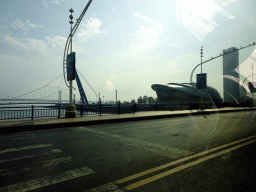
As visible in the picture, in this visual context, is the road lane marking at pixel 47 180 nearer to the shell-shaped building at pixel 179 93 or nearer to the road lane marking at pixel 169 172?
the road lane marking at pixel 169 172

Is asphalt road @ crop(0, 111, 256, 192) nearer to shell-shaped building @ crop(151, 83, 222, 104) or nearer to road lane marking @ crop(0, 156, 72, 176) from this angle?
road lane marking @ crop(0, 156, 72, 176)

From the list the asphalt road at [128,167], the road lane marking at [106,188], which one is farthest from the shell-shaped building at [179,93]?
the road lane marking at [106,188]

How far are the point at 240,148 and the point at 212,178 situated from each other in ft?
9.11

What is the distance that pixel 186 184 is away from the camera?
3164mm

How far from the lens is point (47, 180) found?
3350 millimetres

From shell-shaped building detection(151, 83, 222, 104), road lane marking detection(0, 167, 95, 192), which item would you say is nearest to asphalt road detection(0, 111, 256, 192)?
road lane marking detection(0, 167, 95, 192)

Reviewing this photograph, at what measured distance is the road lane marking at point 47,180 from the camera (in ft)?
9.98

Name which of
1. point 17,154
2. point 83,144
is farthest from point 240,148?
point 17,154

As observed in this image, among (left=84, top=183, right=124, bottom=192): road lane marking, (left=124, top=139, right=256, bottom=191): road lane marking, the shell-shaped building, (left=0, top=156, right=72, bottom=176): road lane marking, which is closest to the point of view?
(left=84, top=183, right=124, bottom=192): road lane marking

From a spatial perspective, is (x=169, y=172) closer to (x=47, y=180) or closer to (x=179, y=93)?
(x=47, y=180)

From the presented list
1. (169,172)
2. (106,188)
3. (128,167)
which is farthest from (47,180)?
(169,172)

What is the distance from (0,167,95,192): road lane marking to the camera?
120 inches

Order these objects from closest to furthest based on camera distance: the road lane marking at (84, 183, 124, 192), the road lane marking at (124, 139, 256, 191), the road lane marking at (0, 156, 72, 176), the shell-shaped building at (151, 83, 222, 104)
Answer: the road lane marking at (84, 183, 124, 192)
the road lane marking at (124, 139, 256, 191)
the road lane marking at (0, 156, 72, 176)
the shell-shaped building at (151, 83, 222, 104)

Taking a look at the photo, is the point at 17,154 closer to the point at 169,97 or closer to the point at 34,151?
the point at 34,151
